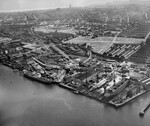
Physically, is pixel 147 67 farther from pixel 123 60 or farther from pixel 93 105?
pixel 93 105

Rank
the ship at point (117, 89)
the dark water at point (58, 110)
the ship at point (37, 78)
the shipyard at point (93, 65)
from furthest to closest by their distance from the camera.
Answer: the ship at point (37, 78) → the shipyard at point (93, 65) → the ship at point (117, 89) → the dark water at point (58, 110)

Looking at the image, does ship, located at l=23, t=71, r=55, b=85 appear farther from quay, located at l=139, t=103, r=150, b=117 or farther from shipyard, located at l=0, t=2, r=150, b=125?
quay, located at l=139, t=103, r=150, b=117

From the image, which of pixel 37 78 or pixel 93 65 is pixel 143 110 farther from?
pixel 37 78

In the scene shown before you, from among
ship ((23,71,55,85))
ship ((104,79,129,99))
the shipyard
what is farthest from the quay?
ship ((23,71,55,85))

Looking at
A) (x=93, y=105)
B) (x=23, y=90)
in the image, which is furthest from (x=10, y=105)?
(x=93, y=105)

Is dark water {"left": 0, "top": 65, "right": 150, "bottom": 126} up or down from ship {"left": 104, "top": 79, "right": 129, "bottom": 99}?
down

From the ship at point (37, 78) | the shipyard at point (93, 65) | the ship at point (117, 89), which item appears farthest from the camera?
the ship at point (37, 78)

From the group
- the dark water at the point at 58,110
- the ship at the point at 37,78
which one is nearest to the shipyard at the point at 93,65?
the ship at the point at 37,78

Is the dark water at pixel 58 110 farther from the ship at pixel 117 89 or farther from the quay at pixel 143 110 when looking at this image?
the ship at pixel 117 89

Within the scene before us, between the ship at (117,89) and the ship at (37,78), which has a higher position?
the ship at (117,89)
